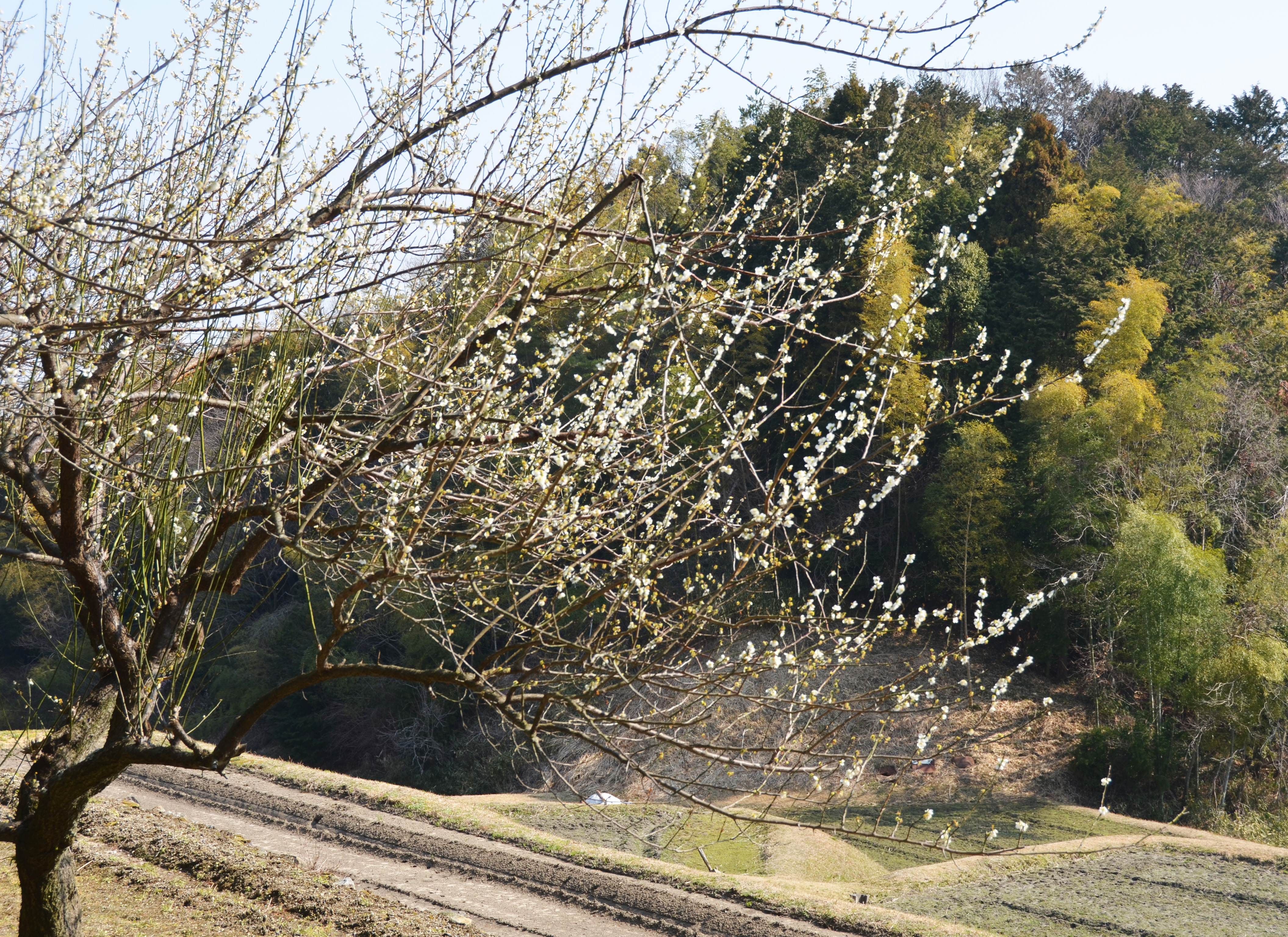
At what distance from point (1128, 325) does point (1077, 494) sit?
4.03 m

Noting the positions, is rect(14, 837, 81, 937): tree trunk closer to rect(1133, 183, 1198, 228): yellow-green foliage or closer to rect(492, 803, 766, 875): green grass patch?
rect(492, 803, 766, 875): green grass patch

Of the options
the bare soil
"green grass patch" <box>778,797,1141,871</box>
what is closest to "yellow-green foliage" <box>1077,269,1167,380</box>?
"green grass patch" <box>778,797,1141,871</box>

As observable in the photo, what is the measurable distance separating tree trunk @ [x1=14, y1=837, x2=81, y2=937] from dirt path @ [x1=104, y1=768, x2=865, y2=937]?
11.0 ft

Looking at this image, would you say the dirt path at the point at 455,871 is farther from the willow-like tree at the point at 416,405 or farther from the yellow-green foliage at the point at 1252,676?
the yellow-green foliage at the point at 1252,676

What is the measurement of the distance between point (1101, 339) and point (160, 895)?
6774 millimetres

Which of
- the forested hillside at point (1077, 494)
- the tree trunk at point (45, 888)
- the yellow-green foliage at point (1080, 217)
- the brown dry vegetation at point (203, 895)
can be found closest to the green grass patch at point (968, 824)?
the forested hillside at point (1077, 494)

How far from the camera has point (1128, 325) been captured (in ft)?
64.6

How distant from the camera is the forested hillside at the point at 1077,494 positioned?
16.2 metres

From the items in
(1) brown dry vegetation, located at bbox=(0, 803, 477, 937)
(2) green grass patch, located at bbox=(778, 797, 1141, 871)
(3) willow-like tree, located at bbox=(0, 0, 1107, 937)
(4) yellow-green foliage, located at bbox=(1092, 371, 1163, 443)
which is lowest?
(2) green grass patch, located at bbox=(778, 797, 1141, 871)

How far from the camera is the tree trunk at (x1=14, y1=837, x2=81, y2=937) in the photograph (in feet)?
12.7

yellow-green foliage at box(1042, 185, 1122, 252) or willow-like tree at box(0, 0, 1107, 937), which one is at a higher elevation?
yellow-green foliage at box(1042, 185, 1122, 252)

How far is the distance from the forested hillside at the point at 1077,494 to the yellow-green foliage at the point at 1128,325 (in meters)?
0.07

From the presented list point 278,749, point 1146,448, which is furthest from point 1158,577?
point 278,749

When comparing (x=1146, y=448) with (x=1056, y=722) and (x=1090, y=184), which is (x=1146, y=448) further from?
(x=1090, y=184)
